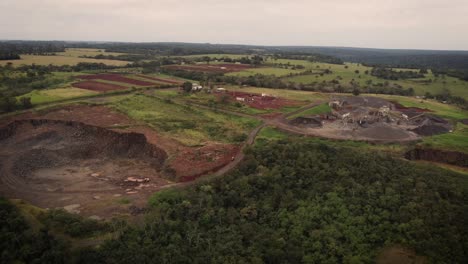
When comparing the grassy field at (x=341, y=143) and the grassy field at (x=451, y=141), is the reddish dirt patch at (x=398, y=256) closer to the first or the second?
the grassy field at (x=341, y=143)

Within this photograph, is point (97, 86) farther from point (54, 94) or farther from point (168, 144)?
point (168, 144)

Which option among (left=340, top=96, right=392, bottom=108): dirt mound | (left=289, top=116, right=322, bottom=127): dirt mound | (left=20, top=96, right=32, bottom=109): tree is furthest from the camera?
(left=340, top=96, right=392, bottom=108): dirt mound

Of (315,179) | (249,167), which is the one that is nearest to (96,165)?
(249,167)

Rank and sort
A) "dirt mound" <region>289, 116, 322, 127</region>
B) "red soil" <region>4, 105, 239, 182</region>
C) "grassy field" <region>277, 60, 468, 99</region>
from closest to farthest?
"red soil" <region>4, 105, 239, 182</region>
"dirt mound" <region>289, 116, 322, 127</region>
"grassy field" <region>277, 60, 468, 99</region>

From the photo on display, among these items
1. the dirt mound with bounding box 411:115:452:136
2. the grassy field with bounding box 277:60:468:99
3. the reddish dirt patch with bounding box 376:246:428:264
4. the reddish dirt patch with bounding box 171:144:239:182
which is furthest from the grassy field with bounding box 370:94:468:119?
the reddish dirt patch with bounding box 376:246:428:264

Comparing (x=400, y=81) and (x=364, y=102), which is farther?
(x=400, y=81)

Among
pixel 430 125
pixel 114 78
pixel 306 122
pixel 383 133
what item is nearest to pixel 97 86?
pixel 114 78

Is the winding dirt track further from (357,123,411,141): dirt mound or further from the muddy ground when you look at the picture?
(357,123,411,141): dirt mound
